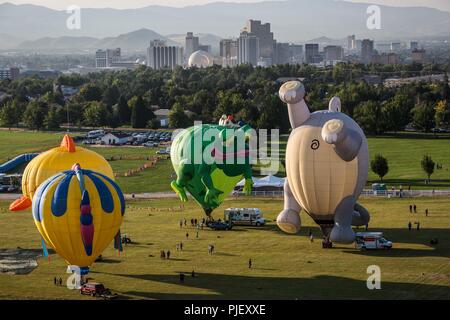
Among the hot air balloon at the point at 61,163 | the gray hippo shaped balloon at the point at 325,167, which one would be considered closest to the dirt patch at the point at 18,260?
the hot air balloon at the point at 61,163

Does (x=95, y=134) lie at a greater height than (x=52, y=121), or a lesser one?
lesser

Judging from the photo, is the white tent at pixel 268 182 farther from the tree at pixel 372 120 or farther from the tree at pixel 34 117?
the tree at pixel 34 117

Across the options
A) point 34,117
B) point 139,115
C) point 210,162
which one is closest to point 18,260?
point 210,162

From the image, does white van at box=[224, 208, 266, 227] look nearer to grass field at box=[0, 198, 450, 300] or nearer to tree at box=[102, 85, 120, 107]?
grass field at box=[0, 198, 450, 300]

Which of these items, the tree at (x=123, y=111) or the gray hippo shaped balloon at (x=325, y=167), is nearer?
the gray hippo shaped balloon at (x=325, y=167)

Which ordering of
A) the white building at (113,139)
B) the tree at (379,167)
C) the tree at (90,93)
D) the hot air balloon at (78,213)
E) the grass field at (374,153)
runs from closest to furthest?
the hot air balloon at (78,213) < the tree at (379,167) < the grass field at (374,153) < the white building at (113,139) < the tree at (90,93)

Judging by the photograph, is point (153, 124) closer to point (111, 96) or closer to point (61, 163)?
point (111, 96)
